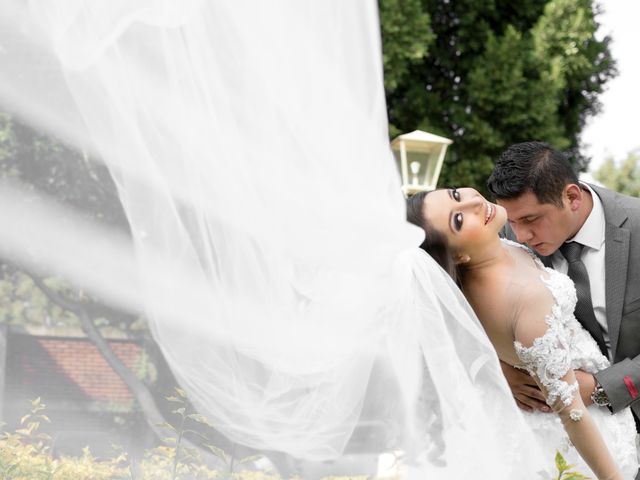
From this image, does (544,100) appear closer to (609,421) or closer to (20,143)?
(609,421)

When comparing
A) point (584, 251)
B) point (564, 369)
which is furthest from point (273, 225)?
point (584, 251)

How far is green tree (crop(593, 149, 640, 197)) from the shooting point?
31828mm

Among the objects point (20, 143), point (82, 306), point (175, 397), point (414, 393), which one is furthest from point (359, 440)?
point (20, 143)

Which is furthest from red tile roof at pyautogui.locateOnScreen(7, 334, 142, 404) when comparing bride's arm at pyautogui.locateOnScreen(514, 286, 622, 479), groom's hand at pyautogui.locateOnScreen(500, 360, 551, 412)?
groom's hand at pyautogui.locateOnScreen(500, 360, 551, 412)

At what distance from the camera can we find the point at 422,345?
83.3 inches

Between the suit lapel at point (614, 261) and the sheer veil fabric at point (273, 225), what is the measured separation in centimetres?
96

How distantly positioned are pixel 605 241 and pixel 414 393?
1.45 meters

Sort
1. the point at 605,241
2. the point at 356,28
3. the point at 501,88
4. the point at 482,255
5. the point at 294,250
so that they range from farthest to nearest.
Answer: the point at 501,88 → the point at 605,241 → the point at 482,255 → the point at 356,28 → the point at 294,250

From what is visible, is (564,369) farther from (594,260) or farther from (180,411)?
(180,411)

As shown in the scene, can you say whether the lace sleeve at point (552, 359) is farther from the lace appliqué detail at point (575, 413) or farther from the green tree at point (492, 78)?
the green tree at point (492, 78)

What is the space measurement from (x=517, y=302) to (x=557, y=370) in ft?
0.80

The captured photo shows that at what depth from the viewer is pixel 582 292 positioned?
3.01 meters

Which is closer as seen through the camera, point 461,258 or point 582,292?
point 461,258

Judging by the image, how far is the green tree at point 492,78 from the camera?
11.5 metres
